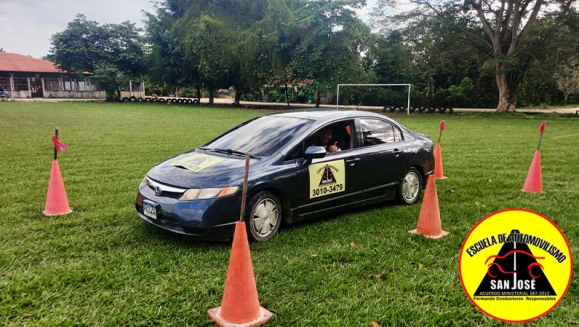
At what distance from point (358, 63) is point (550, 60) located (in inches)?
487

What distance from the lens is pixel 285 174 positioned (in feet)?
14.7

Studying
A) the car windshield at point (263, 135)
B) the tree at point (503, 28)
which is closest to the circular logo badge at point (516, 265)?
the car windshield at point (263, 135)

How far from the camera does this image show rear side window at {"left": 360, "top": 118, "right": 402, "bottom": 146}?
17.9 ft

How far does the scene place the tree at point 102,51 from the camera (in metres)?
40.3

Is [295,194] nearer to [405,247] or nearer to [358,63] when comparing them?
[405,247]

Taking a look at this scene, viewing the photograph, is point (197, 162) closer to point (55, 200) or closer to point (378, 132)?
point (55, 200)

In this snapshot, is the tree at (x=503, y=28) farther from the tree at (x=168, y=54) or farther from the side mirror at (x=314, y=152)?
the side mirror at (x=314, y=152)

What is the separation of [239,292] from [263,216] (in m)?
1.53

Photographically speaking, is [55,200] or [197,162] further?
[55,200]

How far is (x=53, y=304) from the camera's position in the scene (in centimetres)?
307

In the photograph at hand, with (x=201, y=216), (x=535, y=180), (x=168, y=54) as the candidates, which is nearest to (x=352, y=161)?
(x=201, y=216)

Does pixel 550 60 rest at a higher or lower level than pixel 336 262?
higher

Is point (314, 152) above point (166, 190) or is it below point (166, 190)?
above

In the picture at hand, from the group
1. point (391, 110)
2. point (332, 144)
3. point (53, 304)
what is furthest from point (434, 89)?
point (53, 304)
